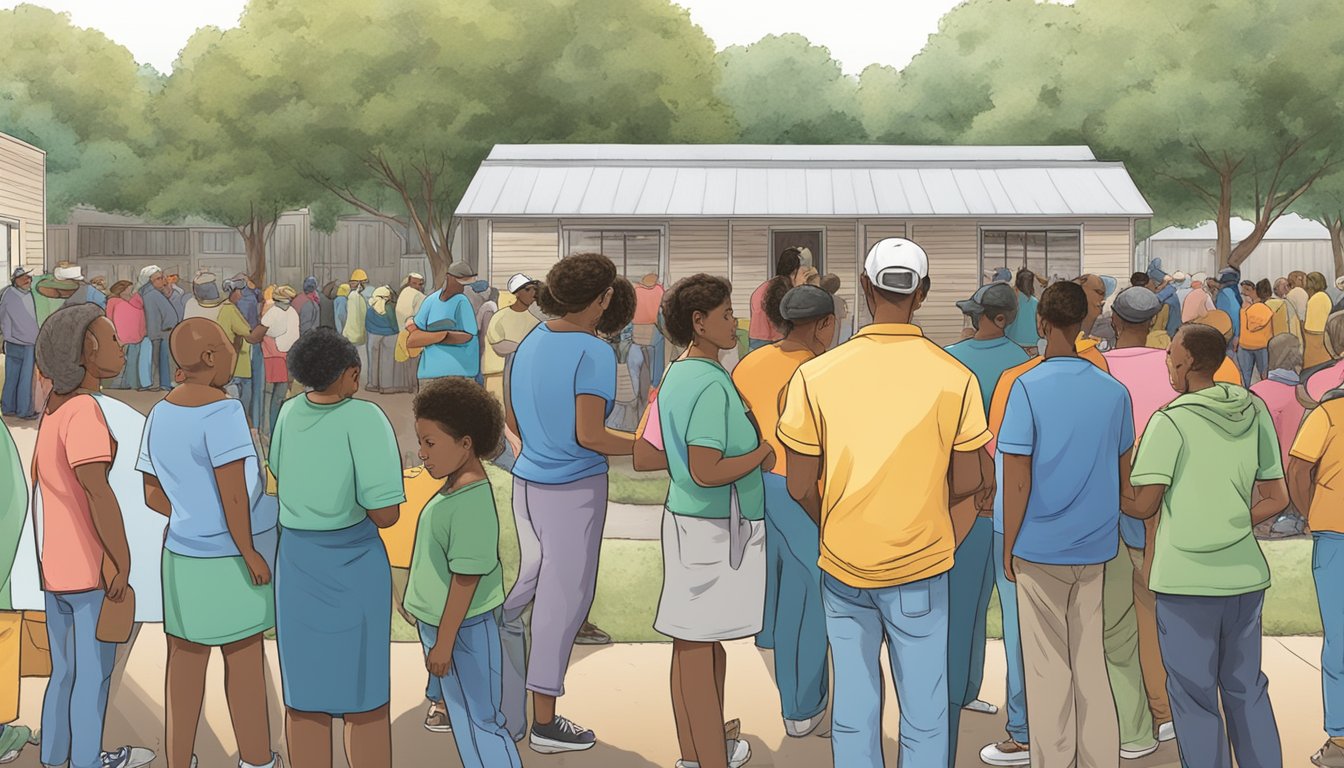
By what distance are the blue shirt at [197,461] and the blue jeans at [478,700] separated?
77 cm

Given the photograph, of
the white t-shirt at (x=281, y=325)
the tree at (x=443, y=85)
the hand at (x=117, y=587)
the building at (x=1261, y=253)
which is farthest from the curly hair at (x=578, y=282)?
the building at (x=1261, y=253)

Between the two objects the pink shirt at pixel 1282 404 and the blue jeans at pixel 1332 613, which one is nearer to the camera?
the blue jeans at pixel 1332 613

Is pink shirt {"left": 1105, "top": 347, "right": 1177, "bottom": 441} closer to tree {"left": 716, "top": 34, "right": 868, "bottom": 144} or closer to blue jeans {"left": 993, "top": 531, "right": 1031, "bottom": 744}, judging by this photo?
blue jeans {"left": 993, "top": 531, "right": 1031, "bottom": 744}

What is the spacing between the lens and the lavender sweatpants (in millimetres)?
5375

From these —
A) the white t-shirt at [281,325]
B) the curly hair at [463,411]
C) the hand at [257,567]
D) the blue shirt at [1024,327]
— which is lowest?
the hand at [257,567]

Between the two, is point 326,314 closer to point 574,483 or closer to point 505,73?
point 574,483

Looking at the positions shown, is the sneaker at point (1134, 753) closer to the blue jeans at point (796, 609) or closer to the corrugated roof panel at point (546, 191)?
the blue jeans at point (796, 609)

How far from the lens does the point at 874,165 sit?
23250 millimetres

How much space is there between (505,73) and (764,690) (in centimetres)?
3397

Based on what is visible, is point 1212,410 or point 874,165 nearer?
point 1212,410

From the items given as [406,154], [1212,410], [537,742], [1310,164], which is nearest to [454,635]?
[537,742]

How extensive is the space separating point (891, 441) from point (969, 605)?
4.92ft

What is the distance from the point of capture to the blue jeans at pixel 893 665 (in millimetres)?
4047

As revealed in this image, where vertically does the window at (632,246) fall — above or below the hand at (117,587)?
above
